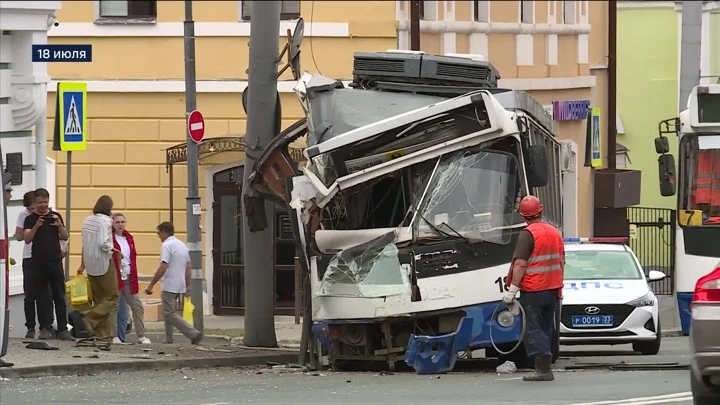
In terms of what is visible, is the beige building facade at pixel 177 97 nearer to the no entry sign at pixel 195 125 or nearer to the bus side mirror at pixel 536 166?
the no entry sign at pixel 195 125

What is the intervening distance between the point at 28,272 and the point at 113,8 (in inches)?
386

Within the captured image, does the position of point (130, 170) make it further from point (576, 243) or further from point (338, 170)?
point (338, 170)

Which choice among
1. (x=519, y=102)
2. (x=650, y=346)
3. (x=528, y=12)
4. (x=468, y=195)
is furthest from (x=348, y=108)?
(x=528, y=12)

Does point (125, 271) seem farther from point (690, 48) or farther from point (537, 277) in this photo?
point (690, 48)

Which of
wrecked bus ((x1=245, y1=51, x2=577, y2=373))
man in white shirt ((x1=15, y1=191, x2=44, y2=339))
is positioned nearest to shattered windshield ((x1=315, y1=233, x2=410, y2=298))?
wrecked bus ((x1=245, y1=51, x2=577, y2=373))

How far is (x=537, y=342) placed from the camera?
15172mm

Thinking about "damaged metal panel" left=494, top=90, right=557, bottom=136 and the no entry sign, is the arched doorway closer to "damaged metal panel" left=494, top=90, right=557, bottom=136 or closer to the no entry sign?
the no entry sign

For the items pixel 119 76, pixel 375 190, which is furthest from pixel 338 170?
pixel 119 76

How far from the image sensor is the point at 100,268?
2017 cm

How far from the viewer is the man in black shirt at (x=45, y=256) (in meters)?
19.4

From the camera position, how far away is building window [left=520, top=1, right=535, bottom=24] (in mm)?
33406

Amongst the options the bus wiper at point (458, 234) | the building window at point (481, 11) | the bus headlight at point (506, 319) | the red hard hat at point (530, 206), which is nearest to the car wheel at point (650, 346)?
the bus headlight at point (506, 319)

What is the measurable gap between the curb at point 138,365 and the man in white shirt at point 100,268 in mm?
1864

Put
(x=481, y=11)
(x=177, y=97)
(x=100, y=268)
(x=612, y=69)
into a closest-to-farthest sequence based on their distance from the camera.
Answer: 1. (x=100, y=268)
2. (x=177, y=97)
3. (x=481, y=11)
4. (x=612, y=69)
